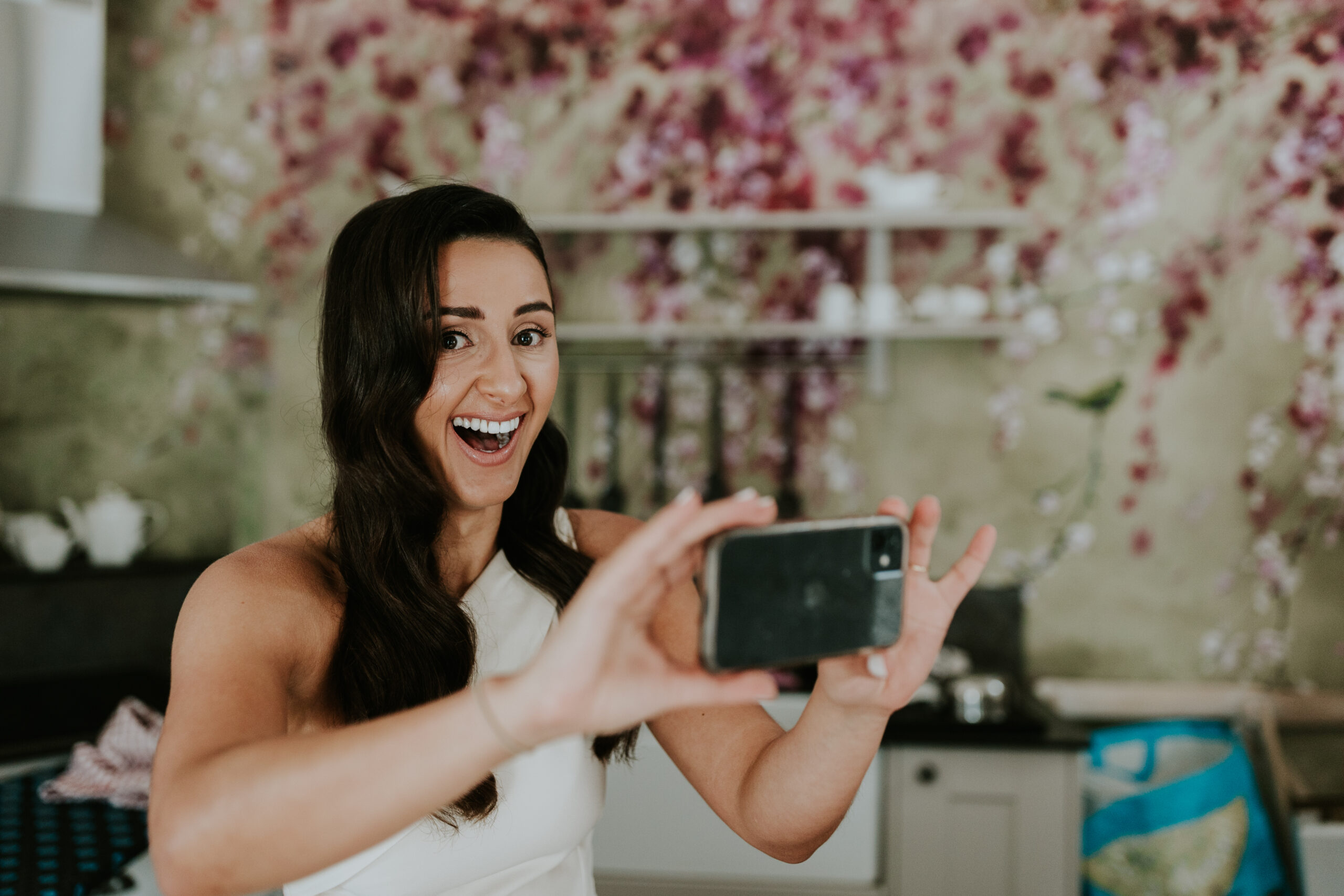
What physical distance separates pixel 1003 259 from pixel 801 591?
6.42 feet

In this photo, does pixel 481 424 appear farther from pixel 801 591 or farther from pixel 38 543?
pixel 38 543

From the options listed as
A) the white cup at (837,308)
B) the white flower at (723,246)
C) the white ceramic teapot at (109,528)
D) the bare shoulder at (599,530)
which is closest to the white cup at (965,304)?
the white cup at (837,308)

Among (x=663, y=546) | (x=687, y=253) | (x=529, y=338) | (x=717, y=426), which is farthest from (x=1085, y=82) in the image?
(x=663, y=546)

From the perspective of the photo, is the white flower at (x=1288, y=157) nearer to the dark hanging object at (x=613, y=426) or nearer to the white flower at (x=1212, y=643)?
the white flower at (x=1212, y=643)

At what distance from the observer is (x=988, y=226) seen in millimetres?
2393

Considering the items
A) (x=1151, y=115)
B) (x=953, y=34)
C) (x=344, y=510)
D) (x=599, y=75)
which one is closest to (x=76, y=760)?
(x=344, y=510)

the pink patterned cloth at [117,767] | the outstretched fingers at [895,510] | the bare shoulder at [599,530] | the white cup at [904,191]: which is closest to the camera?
the outstretched fingers at [895,510]

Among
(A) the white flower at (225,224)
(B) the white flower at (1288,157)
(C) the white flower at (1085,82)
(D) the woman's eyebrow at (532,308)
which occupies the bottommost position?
(D) the woman's eyebrow at (532,308)

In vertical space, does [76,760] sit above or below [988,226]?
below

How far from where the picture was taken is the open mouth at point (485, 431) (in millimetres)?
1010

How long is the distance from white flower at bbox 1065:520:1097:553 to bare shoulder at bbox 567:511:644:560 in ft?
4.96

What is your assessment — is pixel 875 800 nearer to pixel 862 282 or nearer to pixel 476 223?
pixel 862 282

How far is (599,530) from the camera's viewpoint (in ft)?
4.25

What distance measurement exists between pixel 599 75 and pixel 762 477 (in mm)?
1135
